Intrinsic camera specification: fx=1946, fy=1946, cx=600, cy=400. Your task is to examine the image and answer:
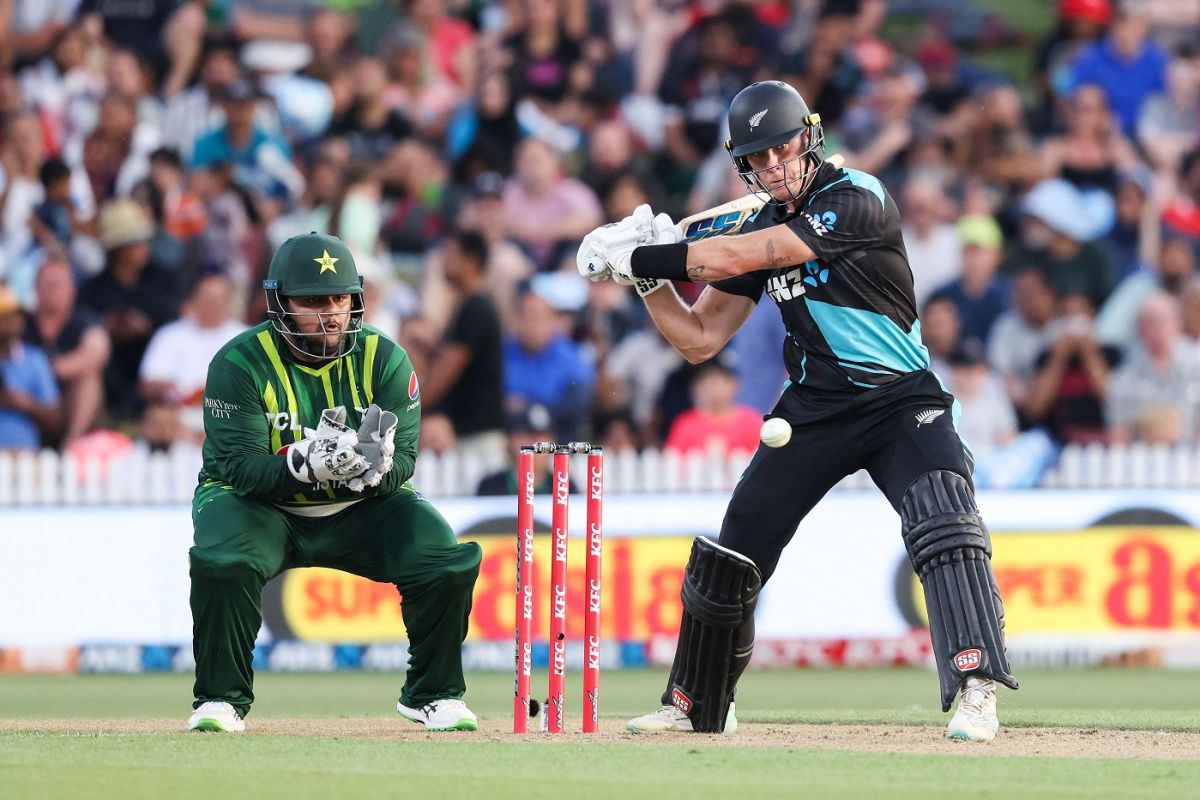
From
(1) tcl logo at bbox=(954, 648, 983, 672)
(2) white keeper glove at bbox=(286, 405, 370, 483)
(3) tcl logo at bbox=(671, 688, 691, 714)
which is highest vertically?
(2) white keeper glove at bbox=(286, 405, 370, 483)

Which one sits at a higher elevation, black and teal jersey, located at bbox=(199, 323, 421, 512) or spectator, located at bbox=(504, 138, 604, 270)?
spectator, located at bbox=(504, 138, 604, 270)

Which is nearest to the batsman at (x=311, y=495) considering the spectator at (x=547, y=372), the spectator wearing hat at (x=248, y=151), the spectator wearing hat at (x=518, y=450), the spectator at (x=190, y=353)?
the spectator wearing hat at (x=518, y=450)

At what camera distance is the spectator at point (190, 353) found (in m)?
13.6

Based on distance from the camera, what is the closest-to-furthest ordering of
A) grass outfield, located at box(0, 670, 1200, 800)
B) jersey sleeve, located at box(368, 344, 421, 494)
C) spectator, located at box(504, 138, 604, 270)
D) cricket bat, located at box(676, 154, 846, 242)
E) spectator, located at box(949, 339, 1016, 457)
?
grass outfield, located at box(0, 670, 1200, 800) → jersey sleeve, located at box(368, 344, 421, 494) → cricket bat, located at box(676, 154, 846, 242) → spectator, located at box(949, 339, 1016, 457) → spectator, located at box(504, 138, 604, 270)

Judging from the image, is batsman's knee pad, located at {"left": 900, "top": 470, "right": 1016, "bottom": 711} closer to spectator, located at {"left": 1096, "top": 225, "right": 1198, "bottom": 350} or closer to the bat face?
the bat face

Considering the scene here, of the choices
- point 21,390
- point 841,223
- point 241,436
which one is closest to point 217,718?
point 241,436

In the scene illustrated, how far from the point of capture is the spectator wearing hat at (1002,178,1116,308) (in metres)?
14.4

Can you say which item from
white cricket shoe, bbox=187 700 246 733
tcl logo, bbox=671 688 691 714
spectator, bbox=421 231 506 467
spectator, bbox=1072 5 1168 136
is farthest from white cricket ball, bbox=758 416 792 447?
spectator, bbox=1072 5 1168 136

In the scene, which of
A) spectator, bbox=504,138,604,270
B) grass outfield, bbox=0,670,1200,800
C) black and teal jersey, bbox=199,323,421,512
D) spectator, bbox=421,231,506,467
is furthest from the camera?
spectator, bbox=504,138,604,270

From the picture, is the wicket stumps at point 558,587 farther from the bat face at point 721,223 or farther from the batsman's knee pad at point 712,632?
the bat face at point 721,223

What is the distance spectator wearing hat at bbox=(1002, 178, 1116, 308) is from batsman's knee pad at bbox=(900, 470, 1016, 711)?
7.49m

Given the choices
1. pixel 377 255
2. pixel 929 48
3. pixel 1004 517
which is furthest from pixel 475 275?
pixel 929 48

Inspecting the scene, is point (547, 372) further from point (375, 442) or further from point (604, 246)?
point (375, 442)

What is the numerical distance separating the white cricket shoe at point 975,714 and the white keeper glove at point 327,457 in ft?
7.91
